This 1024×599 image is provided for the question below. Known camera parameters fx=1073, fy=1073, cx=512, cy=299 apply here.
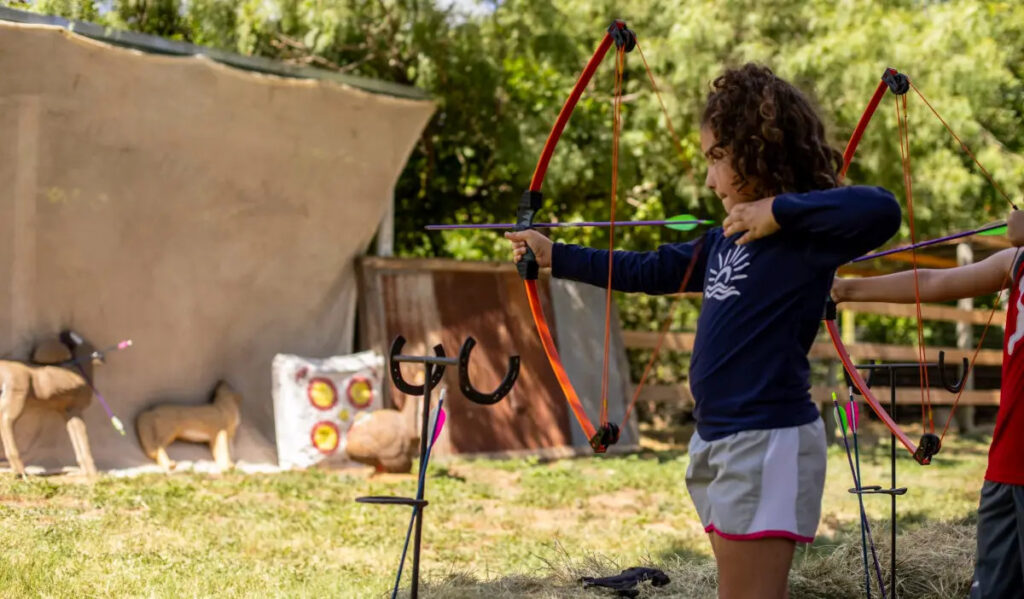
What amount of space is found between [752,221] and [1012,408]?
85cm

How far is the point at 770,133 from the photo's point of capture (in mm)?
2033

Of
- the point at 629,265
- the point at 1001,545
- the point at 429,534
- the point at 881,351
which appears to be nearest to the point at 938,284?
the point at 1001,545

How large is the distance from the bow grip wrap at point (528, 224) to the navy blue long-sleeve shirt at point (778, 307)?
511 mm

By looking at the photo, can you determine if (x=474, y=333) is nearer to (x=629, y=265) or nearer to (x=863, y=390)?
(x=863, y=390)

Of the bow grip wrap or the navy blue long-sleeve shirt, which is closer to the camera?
the navy blue long-sleeve shirt

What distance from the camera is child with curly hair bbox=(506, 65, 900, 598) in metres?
1.96

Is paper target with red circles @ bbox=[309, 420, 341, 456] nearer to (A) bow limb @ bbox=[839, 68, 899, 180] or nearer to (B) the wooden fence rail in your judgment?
(B) the wooden fence rail

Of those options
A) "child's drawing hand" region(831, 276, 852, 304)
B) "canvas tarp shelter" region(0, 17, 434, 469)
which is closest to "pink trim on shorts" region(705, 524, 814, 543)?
"child's drawing hand" region(831, 276, 852, 304)

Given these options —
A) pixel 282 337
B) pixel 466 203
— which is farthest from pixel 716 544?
pixel 466 203

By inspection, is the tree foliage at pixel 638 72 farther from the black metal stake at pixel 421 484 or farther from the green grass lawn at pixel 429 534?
the black metal stake at pixel 421 484

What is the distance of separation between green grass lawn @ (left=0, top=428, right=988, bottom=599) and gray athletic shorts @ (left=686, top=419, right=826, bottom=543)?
1366 millimetres

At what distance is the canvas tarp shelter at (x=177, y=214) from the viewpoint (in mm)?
5582

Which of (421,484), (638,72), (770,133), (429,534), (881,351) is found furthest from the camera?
(881,351)

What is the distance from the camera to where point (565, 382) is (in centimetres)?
256
